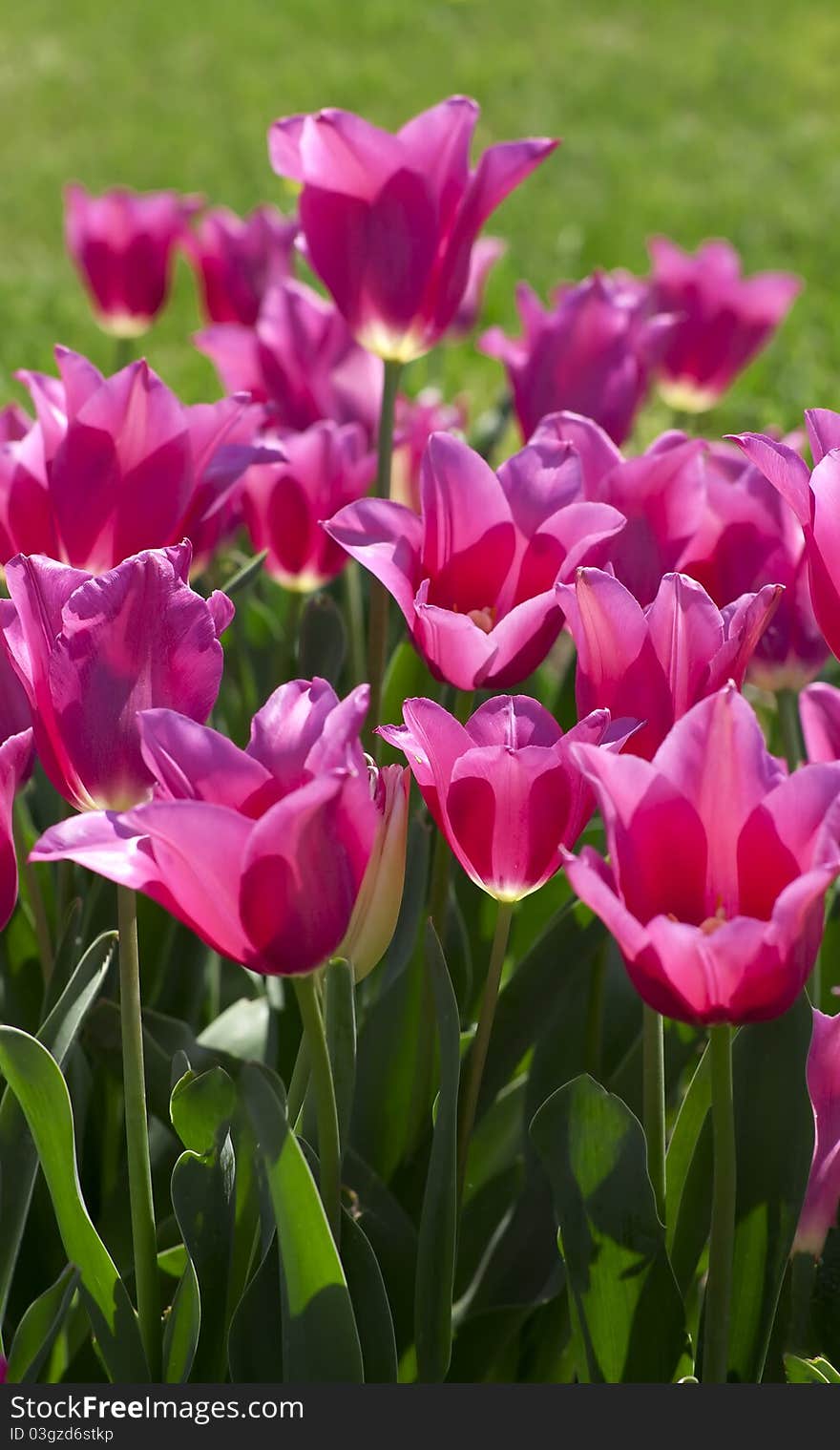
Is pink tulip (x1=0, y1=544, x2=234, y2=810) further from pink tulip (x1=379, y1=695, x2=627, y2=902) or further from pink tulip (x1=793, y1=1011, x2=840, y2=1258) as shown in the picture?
pink tulip (x1=793, y1=1011, x2=840, y2=1258)

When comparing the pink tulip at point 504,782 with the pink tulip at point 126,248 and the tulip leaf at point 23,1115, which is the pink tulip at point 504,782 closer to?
the tulip leaf at point 23,1115

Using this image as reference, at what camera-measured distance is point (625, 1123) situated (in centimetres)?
83

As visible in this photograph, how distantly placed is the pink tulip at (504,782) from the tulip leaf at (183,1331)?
0.84 ft

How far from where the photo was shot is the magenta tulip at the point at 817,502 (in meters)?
0.87

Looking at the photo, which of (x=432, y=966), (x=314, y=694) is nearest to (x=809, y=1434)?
(x=432, y=966)

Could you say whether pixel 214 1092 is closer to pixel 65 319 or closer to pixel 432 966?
pixel 432 966

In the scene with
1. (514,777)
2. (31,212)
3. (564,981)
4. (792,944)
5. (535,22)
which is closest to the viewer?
(792,944)

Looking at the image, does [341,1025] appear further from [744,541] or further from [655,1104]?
[744,541]

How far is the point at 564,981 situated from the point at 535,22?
618 cm

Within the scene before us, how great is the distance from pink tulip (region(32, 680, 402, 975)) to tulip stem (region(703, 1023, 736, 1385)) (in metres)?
0.19

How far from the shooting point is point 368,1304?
884 mm

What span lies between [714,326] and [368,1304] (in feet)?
5.06

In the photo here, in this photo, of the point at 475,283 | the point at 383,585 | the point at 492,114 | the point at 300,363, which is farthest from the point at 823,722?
the point at 492,114

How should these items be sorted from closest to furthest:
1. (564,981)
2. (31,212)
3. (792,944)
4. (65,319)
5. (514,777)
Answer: (792,944)
(514,777)
(564,981)
(65,319)
(31,212)
